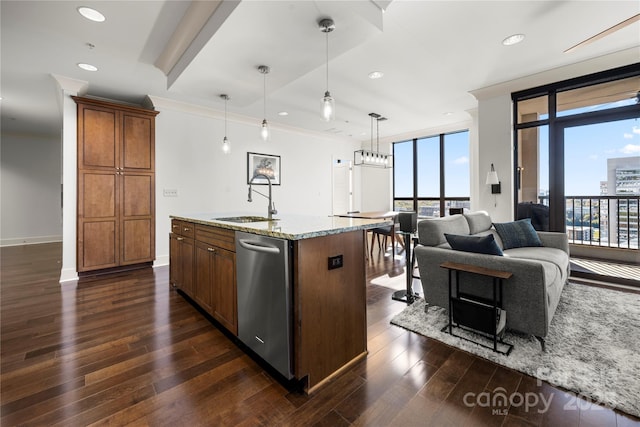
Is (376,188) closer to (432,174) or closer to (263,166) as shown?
(432,174)

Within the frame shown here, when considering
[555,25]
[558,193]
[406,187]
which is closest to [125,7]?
[555,25]

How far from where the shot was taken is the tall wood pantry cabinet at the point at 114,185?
386cm

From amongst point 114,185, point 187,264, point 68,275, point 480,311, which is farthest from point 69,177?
point 480,311

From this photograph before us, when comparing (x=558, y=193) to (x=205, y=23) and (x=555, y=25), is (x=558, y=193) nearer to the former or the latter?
(x=555, y=25)

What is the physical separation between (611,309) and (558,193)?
6.17ft

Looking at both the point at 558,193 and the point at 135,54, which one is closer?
the point at 135,54

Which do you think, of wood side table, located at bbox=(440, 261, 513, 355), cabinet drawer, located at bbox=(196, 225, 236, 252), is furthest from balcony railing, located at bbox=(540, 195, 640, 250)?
cabinet drawer, located at bbox=(196, 225, 236, 252)

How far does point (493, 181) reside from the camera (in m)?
4.26

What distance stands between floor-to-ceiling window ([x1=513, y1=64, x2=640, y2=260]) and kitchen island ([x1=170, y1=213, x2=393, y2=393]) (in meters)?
3.64

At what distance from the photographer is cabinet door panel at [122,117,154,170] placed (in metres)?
4.16

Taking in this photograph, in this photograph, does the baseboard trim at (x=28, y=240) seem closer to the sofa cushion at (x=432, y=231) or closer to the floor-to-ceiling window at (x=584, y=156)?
the sofa cushion at (x=432, y=231)

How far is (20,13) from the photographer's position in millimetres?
2395

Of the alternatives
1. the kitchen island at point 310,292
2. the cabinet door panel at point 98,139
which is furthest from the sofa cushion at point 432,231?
the cabinet door panel at point 98,139

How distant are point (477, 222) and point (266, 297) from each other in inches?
117
